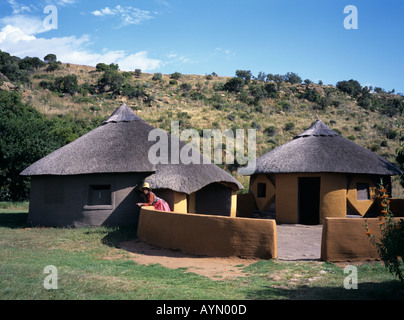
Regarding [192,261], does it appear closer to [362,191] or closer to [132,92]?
[362,191]

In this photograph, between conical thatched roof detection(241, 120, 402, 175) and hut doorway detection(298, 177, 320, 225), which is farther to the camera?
hut doorway detection(298, 177, 320, 225)

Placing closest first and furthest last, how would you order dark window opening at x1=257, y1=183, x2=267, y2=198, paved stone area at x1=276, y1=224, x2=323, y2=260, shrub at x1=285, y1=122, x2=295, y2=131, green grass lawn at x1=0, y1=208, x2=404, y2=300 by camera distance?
1. green grass lawn at x1=0, y1=208, x2=404, y2=300
2. paved stone area at x1=276, y1=224, x2=323, y2=260
3. dark window opening at x1=257, y1=183, x2=267, y2=198
4. shrub at x1=285, y1=122, x2=295, y2=131

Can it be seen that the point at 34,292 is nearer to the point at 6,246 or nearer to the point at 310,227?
the point at 6,246

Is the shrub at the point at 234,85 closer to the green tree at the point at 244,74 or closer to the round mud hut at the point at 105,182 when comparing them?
the green tree at the point at 244,74

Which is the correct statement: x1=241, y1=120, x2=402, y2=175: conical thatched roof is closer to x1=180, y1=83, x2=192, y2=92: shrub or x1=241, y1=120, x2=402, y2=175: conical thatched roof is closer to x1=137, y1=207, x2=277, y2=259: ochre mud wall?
x1=137, y1=207, x2=277, y2=259: ochre mud wall

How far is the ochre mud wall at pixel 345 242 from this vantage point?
345 inches

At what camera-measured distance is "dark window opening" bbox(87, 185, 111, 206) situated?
13.6 m

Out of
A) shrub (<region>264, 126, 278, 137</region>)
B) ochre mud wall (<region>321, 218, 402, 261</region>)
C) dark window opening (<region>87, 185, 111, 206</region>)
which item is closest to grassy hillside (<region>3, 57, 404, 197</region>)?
shrub (<region>264, 126, 278, 137</region>)

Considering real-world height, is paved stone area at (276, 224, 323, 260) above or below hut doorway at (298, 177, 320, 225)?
below

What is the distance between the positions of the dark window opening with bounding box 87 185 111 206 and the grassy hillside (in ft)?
79.9

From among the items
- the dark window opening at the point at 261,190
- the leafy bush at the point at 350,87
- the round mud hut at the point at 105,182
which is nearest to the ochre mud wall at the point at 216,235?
the round mud hut at the point at 105,182

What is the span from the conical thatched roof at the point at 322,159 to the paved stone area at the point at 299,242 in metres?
2.48

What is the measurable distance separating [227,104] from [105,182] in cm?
3430
